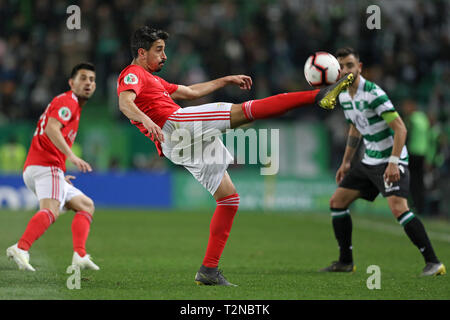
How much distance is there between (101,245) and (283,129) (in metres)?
9.60

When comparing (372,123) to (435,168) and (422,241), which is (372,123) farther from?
(435,168)

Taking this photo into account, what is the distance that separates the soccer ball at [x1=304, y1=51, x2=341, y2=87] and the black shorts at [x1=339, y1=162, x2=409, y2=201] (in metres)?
1.52

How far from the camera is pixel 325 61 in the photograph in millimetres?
6332

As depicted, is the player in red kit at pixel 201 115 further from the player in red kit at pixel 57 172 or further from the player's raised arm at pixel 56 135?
the player in red kit at pixel 57 172

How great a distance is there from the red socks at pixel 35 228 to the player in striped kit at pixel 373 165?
9.20 ft

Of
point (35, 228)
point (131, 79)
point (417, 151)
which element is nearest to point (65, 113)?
point (35, 228)

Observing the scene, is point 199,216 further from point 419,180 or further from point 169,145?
point 169,145

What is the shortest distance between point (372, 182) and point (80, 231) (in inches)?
117

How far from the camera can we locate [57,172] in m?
7.40

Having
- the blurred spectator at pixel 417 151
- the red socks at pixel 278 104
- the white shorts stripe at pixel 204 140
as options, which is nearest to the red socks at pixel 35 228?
the white shorts stripe at pixel 204 140

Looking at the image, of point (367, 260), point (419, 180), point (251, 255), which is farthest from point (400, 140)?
point (419, 180)

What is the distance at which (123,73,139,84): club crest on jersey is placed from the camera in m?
6.06

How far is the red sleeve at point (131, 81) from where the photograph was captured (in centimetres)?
604

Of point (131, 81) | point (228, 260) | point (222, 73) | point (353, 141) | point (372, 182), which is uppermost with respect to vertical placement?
point (222, 73)
